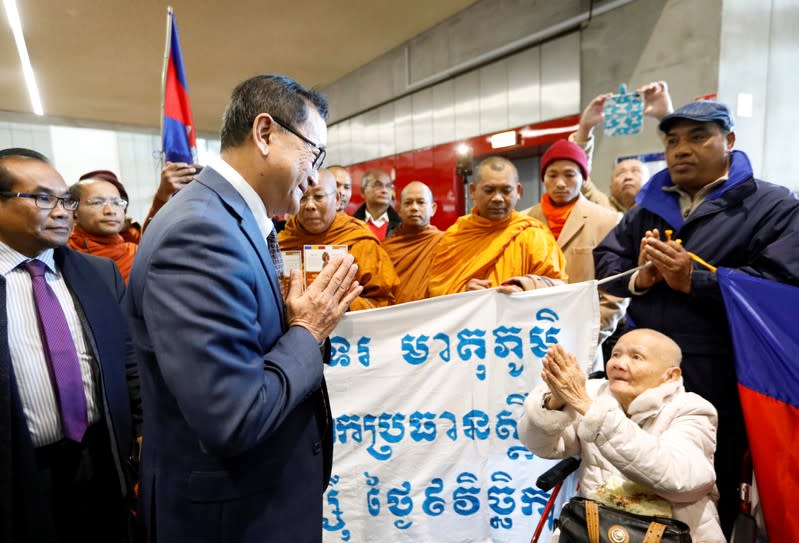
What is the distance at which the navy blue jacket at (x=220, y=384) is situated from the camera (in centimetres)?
75

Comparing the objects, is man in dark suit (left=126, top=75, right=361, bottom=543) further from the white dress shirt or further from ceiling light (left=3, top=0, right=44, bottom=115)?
ceiling light (left=3, top=0, right=44, bottom=115)

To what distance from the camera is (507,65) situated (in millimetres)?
5555

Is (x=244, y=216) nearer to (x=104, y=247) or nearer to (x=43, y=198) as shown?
(x=43, y=198)

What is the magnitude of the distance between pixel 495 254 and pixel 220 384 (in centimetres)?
166

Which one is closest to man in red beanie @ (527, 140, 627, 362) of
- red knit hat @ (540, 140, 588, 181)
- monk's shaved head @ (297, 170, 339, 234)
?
red knit hat @ (540, 140, 588, 181)

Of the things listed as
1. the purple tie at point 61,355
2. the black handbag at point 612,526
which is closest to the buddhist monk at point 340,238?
the purple tie at point 61,355

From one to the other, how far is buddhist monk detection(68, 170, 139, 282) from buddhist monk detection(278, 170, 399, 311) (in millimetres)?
954

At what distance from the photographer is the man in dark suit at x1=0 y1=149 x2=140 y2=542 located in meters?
1.27

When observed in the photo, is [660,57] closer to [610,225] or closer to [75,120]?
[610,225]

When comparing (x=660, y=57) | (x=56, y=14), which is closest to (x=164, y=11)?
(x=56, y=14)

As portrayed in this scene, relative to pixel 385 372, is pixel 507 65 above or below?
above

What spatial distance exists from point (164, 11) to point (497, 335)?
20.3ft

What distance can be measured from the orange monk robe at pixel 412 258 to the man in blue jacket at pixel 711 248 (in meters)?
1.24

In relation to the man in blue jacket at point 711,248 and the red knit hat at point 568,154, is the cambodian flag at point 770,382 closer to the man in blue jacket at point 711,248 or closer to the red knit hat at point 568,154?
the man in blue jacket at point 711,248
